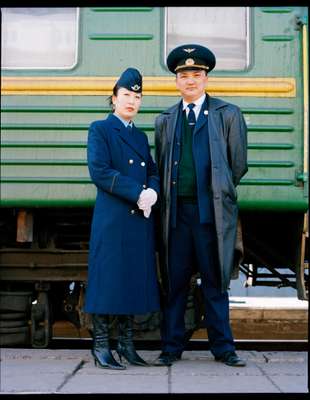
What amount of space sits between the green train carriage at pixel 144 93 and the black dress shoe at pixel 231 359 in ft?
2.03

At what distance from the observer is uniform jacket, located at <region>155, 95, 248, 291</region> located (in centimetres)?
367

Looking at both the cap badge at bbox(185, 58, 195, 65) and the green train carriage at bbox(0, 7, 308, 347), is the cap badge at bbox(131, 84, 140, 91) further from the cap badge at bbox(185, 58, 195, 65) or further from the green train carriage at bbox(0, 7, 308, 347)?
the green train carriage at bbox(0, 7, 308, 347)

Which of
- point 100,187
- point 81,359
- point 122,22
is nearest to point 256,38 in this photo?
point 122,22

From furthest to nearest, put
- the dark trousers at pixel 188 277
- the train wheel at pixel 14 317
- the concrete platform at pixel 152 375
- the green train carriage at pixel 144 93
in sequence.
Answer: the train wheel at pixel 14 317, the green train carriage at pixel 144 93, the dark trousers at pixel 188 277, the concrete platform at pixel 152 375

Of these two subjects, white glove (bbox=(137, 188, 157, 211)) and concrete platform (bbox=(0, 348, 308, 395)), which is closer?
concrete platform (bbox=(0, 348, 308, 395))

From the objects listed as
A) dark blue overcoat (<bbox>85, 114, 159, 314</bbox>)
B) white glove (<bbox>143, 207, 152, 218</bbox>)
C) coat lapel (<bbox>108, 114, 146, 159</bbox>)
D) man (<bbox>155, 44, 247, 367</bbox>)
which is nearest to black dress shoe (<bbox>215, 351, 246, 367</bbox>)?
man (<bbox>155, 44, 247, 367</bbox>)

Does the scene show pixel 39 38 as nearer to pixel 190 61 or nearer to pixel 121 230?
pixel 190 61

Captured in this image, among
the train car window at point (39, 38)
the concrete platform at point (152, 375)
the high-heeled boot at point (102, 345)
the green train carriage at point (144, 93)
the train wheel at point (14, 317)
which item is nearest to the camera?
the concrete platform at point (152, 375)

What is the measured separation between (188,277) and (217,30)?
177 centimetres

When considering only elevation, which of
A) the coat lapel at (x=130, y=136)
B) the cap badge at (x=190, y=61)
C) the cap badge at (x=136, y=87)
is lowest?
the coat lapel at (x=130, y=136)

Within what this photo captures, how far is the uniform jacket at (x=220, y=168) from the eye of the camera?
3.67 m

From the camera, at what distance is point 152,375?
3311 mm

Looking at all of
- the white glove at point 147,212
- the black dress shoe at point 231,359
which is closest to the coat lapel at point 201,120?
the white glove at point 147,212

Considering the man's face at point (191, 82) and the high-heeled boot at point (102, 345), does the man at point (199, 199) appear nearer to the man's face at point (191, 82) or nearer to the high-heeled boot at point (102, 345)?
the man's face at point (191, 82)
